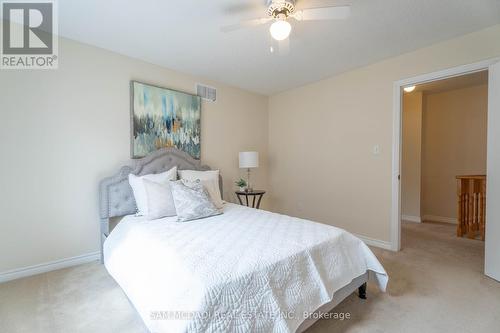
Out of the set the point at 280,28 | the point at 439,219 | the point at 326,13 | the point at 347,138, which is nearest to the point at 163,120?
the point at 280,28

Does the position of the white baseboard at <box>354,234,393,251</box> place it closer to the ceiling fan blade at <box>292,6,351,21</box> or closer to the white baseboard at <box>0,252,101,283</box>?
the ceiling fan blade at <box>292,6,351,21</box>

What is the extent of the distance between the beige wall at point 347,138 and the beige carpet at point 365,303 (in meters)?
0.85

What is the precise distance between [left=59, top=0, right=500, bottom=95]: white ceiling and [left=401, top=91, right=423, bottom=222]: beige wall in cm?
216

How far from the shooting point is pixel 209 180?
9.52 feet

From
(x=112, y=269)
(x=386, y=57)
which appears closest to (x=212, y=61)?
(x=386, y=57)

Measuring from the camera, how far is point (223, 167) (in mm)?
3818

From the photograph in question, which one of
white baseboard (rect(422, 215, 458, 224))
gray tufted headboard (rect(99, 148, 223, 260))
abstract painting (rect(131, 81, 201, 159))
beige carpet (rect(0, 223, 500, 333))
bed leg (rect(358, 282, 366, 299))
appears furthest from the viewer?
white baseboard (rect(422, 215, 458, 224))

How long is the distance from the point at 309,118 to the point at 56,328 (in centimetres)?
375

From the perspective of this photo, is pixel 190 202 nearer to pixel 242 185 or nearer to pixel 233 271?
pixel 233 271

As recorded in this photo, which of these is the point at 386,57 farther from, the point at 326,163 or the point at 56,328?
the point at 56,328

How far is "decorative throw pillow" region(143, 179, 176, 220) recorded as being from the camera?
2.33 metres

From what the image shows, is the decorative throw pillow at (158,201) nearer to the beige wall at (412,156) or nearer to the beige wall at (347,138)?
the beige wall at (347,138)

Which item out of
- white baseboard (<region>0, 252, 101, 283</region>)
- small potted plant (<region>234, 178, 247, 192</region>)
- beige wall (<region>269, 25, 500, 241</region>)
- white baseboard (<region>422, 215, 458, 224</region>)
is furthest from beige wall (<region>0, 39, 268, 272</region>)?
white baseboard (<region>422, 215, 458, 224</region>)

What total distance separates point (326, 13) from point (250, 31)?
33.1 inches
